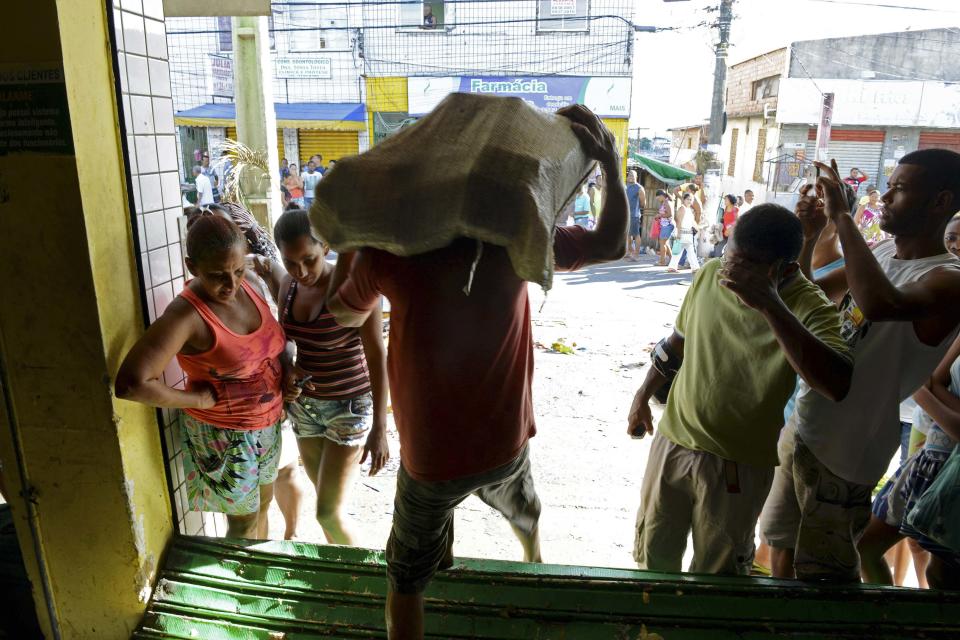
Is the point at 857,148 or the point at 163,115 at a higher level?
the point at 163,115

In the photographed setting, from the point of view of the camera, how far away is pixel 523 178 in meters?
1.52

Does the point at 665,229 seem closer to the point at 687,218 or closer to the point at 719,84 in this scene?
the point at 687,218

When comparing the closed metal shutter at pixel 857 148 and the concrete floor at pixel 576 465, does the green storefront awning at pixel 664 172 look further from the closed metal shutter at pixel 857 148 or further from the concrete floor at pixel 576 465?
the concrete floor at pixel 576 465

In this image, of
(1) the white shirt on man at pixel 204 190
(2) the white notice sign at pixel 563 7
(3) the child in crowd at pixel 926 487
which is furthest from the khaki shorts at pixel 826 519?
(2) the white notice sign at pixel 563 7

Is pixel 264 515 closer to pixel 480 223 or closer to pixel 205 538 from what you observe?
pixel 205 538

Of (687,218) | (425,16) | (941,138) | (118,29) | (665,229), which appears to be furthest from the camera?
(941,138)

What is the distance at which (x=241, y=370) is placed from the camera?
2.47 metres

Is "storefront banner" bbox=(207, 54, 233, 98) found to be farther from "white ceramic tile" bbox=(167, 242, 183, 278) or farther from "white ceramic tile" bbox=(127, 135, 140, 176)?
"white ceramic tile" bbox=(127, 135, 140, 176)

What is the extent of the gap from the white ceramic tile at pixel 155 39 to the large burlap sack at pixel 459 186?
1265 mm

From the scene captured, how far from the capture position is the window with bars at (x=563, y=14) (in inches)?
662

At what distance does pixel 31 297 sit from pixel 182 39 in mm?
20102

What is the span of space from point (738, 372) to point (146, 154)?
230cm

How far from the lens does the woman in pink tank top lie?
222cm

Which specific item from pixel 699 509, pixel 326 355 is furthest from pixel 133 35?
pixel 699 509
